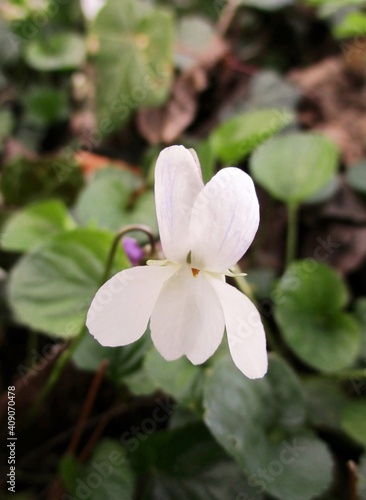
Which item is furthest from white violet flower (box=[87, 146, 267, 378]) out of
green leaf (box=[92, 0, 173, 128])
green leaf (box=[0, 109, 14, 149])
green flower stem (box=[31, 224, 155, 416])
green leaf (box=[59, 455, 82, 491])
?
green leaf (box=[0, 109, 14, 149])

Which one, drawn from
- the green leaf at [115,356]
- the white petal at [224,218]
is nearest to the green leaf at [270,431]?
the green leaf at [115,356]

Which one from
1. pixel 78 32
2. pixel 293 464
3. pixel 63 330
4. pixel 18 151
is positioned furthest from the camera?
pixel 78 32

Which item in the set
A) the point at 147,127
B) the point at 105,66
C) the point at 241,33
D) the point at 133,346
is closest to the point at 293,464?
the point at 133,346

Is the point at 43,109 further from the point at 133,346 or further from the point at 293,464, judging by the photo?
the point at 293,464

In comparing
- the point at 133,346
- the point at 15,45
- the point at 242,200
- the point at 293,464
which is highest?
the point at 242,200

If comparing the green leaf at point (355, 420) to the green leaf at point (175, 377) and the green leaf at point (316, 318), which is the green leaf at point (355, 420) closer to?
the green leaf at point (316, 318)

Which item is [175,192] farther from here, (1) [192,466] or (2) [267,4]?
(2) [267,4]

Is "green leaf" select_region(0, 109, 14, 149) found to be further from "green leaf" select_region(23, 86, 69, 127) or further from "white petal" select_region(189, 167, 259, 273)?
"white petal" select_region(189, 167, 259, 273)
